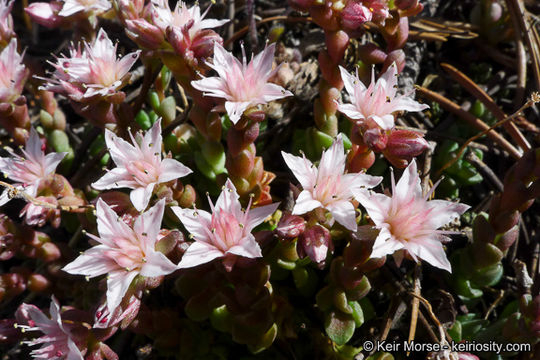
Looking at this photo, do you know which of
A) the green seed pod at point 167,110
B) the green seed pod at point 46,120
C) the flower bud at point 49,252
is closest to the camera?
the flower bud at point 49,252

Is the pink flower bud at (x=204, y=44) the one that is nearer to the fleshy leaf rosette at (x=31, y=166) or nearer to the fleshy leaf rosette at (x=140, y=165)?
the fleshy leaf rosette at (x=140, y=165)

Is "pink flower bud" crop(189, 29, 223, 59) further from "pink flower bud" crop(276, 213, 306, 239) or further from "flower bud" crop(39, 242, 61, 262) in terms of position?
"flower bud" crop(39, 242, 61, 262)

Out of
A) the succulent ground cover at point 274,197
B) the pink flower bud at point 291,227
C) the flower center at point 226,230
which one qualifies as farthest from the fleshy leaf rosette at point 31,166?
the pink flower bud at point 291,227

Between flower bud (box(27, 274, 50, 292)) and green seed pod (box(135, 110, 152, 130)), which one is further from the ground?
green seed pod (box(135, 110, 152, 130))

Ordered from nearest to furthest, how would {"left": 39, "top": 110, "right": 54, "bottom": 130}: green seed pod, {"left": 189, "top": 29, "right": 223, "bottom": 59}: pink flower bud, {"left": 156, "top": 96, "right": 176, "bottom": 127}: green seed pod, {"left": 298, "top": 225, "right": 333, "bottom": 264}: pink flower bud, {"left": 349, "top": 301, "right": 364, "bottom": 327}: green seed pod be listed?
{"left": 298, "top": 225, "right": 333, "bottom": 264}: pink flower bud
{"left": 189, "top": 29, "right": 223, "bottom": 59}: pink flower bud
{"left": 349, "top": 301, "right": 364, "bottom": 327}: green seed pod
{"left": 156, "top": 96, "right": 176, "bottom": 127}: green seed pod
{"left": 39, "top": 110, "right": 54, "bottom": 130}: green seed pod

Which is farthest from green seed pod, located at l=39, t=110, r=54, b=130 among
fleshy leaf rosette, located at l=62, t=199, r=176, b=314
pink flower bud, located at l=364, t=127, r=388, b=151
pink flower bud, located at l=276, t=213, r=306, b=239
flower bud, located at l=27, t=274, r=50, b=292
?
pink flower bud, located at l=364, t=127, r=388, b=151

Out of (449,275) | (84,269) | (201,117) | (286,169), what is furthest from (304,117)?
(84,269)

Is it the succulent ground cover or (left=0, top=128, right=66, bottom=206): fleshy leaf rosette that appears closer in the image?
the succulent ground cover
